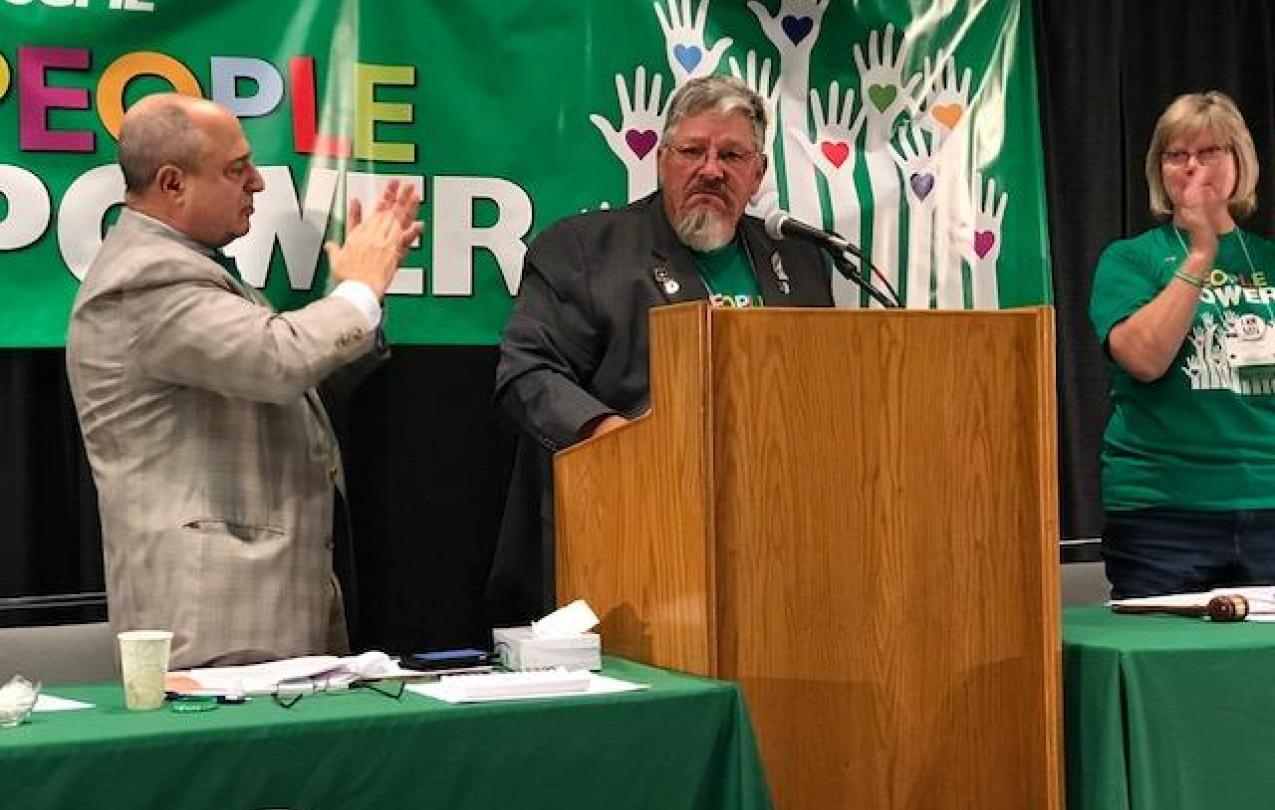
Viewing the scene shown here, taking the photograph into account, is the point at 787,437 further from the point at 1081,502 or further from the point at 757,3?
the point at 1081,502

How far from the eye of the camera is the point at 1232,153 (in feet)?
13.0

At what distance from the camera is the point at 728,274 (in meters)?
4.02

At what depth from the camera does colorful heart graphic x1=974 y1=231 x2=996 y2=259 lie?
16.1ft

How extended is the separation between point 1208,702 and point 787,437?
0.82m

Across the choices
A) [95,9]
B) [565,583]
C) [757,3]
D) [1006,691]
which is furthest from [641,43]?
[1006,691]

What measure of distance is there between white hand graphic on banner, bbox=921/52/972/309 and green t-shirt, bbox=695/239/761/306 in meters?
0.98

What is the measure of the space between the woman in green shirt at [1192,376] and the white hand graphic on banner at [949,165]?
3.00 ft

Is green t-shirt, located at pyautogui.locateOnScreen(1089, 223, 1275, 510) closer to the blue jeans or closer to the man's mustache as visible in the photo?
the blue jeans

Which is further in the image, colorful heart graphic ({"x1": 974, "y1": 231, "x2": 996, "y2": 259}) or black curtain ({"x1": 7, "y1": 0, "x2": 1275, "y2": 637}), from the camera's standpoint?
colorful heart graphic ({"x1": 974, "y1": 231, "x2": 996, "y2": 259})

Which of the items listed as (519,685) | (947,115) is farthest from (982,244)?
(519,685)

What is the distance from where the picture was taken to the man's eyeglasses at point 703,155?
398 cm

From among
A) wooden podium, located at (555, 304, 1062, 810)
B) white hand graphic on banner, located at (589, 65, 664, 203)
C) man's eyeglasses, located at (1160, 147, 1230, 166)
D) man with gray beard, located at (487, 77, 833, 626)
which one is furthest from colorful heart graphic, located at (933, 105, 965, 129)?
wooden podium, located at (555, 304, 1062, 810)

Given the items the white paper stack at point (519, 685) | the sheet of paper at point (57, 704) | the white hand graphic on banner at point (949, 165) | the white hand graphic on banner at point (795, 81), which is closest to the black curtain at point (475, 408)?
the white hand graphic on banner at point (949, 165)

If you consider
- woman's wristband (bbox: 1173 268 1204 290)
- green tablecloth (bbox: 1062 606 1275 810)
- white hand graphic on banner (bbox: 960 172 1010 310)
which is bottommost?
green tablecloth (bbox: 1062 606 1275 810)
